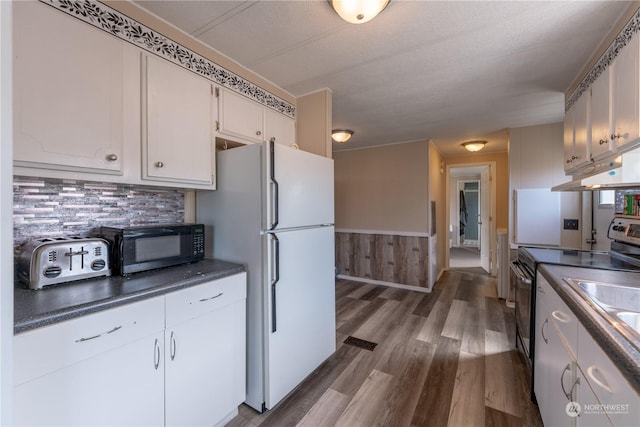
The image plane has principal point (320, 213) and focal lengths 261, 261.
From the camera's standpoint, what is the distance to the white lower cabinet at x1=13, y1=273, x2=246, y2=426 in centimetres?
90

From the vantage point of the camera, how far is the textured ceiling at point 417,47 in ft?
4.59

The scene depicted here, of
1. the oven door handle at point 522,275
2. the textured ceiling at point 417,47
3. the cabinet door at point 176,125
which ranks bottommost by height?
the oven door handle at point 522,275

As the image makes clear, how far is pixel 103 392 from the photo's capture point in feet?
3.42

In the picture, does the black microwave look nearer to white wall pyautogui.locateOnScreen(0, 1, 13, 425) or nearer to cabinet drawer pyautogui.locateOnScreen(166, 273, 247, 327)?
cabinet drawer pyautogui.locateOnScreen(166, 273, 247, 327)

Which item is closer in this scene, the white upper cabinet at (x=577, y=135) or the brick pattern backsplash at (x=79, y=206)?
the brick pattern backsplash at (x=79, y=206)

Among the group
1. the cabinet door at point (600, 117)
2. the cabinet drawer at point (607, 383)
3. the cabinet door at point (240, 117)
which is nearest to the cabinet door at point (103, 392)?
the cabinet door at point (240, 117)

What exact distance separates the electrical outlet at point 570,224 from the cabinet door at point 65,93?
13.8ft

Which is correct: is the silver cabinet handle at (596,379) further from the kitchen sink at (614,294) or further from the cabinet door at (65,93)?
the cabinet door at (65,93)

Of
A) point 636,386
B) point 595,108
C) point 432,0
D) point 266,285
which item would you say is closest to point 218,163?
point 266,285

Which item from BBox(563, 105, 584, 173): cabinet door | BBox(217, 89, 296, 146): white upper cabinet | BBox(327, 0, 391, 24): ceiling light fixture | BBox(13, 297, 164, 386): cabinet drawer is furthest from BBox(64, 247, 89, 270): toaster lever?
BBox(563, 105, 584, 173): cabinet door

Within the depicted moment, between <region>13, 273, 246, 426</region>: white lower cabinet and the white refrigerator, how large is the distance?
13cm

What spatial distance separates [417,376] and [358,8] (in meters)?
2.43

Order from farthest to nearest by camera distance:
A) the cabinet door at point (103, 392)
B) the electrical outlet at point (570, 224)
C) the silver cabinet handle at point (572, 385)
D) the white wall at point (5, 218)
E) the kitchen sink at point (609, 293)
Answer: the electrical outlet at point (570, 224)
the kitchen sink at point (609, 293)
the silver cabinet handle at point (572, 385)
the cabinet door at point (103, 392)
the white wall at point (5, 218)

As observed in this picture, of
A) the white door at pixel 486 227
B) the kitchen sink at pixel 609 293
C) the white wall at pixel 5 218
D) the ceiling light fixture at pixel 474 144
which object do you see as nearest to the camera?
the white wall at pixel 5 218
